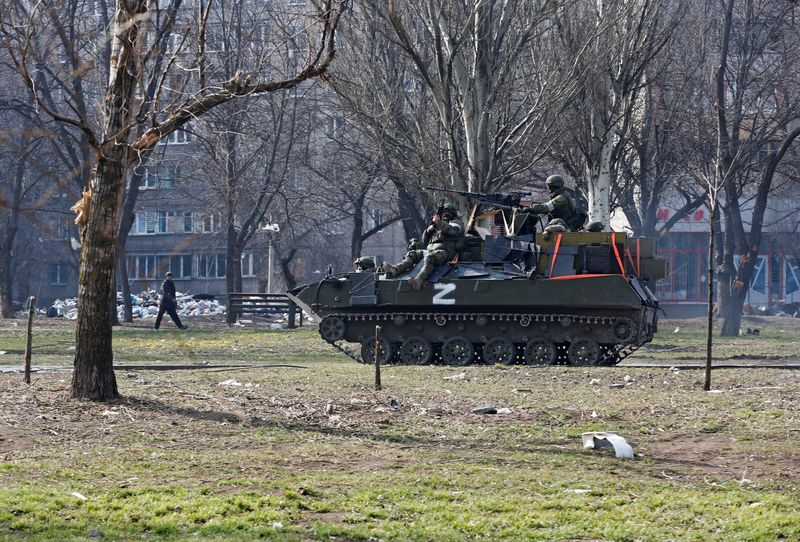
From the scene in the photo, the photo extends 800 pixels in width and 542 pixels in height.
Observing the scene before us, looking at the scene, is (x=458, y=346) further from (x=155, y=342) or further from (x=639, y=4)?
(x=639, y=4)

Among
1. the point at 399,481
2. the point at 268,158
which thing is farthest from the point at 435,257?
the point at 268,158

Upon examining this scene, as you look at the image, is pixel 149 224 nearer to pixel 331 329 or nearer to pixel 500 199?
pixel 331 329

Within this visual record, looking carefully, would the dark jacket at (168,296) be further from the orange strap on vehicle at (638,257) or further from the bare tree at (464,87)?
the orange strap on vehicle at (638,257)

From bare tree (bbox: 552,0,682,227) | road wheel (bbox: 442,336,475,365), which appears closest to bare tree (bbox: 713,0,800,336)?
bare tree (bbox: 552,0,682,227)

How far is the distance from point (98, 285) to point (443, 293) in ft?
37.7

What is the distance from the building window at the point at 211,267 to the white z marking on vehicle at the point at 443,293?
148 feet

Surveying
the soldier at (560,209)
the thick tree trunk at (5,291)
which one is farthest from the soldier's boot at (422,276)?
the thick tree trunk at (5,291)

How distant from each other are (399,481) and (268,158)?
35.6m

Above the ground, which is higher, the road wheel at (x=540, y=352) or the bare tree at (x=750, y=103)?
the bare tree at (x=750, y=103)

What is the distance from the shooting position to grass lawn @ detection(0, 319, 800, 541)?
7.20 m

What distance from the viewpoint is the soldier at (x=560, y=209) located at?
23.3 m

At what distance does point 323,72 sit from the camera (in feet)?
39.4

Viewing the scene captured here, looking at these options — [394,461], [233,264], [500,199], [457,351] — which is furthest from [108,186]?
[233,264]

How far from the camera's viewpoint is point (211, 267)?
229 ft
